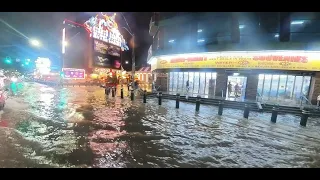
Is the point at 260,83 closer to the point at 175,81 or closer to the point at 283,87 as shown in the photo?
the point at 283,87

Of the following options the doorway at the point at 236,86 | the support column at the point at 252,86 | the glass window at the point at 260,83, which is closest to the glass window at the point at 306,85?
the glass window at the point at 260,83

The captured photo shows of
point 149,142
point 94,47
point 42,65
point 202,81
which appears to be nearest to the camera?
point 149,142

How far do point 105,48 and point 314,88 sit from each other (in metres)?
41.4

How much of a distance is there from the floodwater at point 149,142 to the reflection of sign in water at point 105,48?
118 feet

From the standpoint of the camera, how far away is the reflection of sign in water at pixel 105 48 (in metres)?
44.2

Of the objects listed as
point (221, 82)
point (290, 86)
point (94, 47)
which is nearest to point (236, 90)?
point (221, 82)

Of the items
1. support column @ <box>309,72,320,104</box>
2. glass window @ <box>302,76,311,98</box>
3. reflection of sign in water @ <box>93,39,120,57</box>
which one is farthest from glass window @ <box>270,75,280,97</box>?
reflection of sign in water @ <box>93,39,120,57</box>

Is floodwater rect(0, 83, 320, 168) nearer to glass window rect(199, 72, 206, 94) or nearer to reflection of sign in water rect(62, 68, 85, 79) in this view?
glass window rect(199, 72, 206, 94)

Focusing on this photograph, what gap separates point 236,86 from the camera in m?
20.2

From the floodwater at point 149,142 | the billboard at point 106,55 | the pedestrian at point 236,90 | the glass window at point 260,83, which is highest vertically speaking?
the billboard at point 106,55

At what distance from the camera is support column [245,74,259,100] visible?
19122 millimetres

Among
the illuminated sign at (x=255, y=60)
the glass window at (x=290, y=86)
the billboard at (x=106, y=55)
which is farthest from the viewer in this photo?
the billboard at (x=106, y=55)

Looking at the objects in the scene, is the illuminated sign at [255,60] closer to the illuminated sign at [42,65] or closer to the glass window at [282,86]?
the glass window at [282,86]
